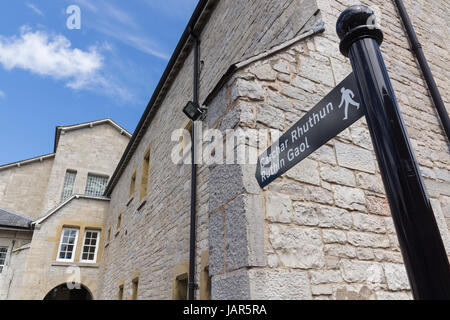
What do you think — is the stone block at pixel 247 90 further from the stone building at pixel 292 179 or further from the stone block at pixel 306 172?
the stone block at pixel 306 172

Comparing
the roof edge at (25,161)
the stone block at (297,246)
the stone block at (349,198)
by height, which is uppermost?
the roof edge at (25,161)

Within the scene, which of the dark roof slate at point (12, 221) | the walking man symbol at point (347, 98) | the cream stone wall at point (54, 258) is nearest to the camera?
the walking man symbol at point (347, 98)

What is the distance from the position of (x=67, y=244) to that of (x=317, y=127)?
15.3 m

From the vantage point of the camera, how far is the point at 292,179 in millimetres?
2475

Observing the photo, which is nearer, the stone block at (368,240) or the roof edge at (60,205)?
the stone block at (368,240)

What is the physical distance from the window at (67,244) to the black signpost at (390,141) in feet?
49.6

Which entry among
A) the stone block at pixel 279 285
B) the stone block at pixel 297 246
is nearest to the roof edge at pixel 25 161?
the stone block at pixel 297 246

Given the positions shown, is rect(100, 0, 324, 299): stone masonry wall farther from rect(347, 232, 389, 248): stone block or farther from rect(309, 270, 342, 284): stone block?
rect(347, 232, 389, 248): stone block

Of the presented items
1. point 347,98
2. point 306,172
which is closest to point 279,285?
point 306,172

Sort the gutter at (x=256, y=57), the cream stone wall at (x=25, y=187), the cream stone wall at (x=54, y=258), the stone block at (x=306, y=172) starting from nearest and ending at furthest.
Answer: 1. the stone block at (x=306, y=172)
2. the gutter at (x=256, y=57)
3. the cream stone wall at (x=54, y=258)
4. the cream stone wall at (x=25, y=187)

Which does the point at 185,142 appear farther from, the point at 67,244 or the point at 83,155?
the point at 83,155

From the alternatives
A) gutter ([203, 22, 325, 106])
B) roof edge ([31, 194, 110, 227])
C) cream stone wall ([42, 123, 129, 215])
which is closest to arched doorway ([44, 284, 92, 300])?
roof edge ([31, 194, 110, 227])

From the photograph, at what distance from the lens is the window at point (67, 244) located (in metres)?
13.7
